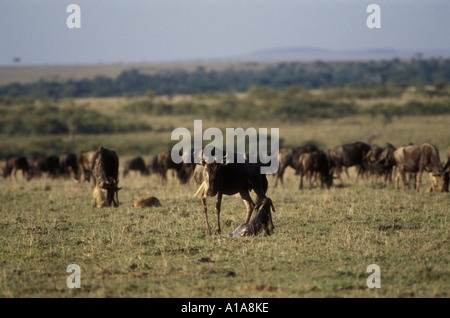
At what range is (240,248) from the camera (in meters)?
10.2

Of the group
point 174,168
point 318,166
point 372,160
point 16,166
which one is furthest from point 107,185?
point 16,166

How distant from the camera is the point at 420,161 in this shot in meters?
18.8

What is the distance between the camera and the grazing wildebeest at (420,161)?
1812cm

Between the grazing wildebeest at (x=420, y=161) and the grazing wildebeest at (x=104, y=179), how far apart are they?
932cm

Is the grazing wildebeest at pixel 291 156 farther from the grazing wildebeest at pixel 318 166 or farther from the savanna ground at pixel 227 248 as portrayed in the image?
the savanna ground at pixel 227 248

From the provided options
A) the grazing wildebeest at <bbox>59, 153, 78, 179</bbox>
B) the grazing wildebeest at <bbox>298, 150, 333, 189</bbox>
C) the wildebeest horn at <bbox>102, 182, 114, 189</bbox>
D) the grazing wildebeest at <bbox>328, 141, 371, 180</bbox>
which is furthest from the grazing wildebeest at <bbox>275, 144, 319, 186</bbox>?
the grazing wildebeest at <bbox>59, 153, 78, 179</bbox>

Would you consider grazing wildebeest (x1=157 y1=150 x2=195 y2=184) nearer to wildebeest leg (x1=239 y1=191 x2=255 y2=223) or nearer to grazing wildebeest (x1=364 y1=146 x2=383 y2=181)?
grazing wildebeest (x1=364 y1=146 x2=383 y2=181)

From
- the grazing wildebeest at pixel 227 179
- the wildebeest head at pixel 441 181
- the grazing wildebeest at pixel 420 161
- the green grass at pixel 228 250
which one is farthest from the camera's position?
the grazing wildebeest at pixel 420 161

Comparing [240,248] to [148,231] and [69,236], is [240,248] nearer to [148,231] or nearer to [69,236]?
[148,231]

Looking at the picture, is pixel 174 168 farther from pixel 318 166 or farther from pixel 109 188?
pixel 109 188

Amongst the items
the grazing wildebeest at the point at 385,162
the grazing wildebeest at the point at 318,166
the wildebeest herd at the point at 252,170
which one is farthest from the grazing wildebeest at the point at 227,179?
the grazing wildebeest at the point at 385,162
